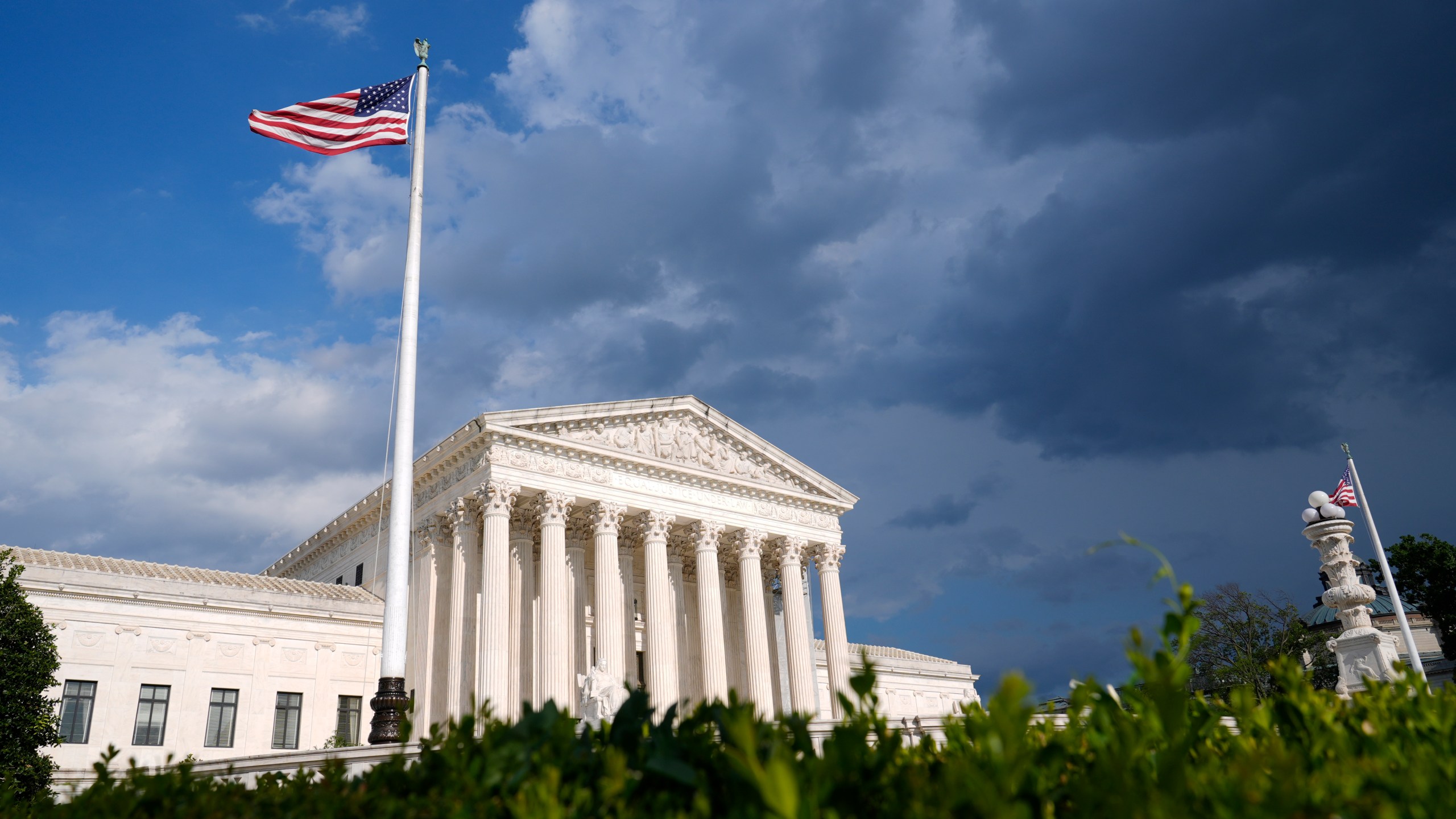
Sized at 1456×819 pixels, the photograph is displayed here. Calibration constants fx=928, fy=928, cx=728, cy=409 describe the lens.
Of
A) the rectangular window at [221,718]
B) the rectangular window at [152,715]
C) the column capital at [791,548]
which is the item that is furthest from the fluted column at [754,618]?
the rectangular window at [152,715]

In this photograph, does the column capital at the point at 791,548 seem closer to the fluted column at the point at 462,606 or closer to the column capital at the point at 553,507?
the column capital at the point at 553,507

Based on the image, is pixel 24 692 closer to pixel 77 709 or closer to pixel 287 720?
pixel 77 709

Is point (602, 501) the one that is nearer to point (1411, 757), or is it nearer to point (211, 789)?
point (211, 789)

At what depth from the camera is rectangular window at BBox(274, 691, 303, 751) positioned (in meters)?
39.3

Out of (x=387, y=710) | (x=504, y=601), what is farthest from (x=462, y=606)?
(x=387, y=710)

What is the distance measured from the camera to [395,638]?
65.3 feet

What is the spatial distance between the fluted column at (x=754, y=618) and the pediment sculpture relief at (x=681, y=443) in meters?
3.17

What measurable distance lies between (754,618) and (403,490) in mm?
26516

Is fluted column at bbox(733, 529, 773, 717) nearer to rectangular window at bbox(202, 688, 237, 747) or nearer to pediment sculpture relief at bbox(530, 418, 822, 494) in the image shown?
pediment sculpture relief at bbox(530, 418, 822, 494)

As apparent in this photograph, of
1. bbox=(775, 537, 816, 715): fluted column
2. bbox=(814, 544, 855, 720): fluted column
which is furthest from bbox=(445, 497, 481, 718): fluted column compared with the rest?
bbox=(814, 544, 855, 720): fluted column

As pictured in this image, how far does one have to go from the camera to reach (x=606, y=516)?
40750mm

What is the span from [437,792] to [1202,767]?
372cm

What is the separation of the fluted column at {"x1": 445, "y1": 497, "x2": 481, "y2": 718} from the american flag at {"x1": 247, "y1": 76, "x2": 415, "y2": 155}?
19.1 metres

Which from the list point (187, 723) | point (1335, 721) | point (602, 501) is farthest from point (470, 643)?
point (1335, 721)
